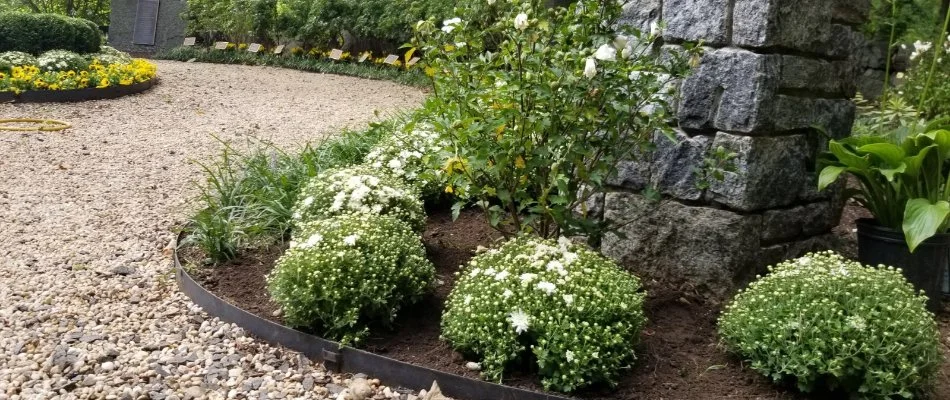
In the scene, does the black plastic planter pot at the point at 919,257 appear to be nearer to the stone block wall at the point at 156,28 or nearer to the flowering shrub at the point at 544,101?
the flowering shrub at the point at 544,101

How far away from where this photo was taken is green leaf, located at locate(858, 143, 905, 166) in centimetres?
298

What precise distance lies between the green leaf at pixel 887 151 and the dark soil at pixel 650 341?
0.66 meters

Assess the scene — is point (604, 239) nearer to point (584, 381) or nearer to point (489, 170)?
point (489, 170)

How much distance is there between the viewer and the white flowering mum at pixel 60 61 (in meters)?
8.81

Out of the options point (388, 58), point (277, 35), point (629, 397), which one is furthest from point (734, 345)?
point (277, 35)

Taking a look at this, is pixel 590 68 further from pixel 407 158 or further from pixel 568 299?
pixel 407 158

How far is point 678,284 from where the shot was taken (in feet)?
10.4

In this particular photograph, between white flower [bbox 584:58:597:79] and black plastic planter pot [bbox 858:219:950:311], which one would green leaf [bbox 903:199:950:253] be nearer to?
black plastic planter pot [bbox 858:219:950:311]

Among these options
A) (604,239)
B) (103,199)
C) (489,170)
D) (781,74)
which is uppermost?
(781,74)

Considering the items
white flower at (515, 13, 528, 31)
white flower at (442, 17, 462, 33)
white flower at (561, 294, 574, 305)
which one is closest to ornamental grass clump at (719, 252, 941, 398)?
white flower at (561, 294, 574, 305)

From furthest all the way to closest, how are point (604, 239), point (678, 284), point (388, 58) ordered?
point (388, 58) < point (604, 239) < point (678, 284)

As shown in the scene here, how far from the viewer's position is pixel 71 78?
8.48 meters

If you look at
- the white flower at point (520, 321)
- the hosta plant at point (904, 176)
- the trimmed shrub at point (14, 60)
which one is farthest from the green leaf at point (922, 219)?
the trimmed shrub at point (14, 60)

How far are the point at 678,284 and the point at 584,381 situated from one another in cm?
94
